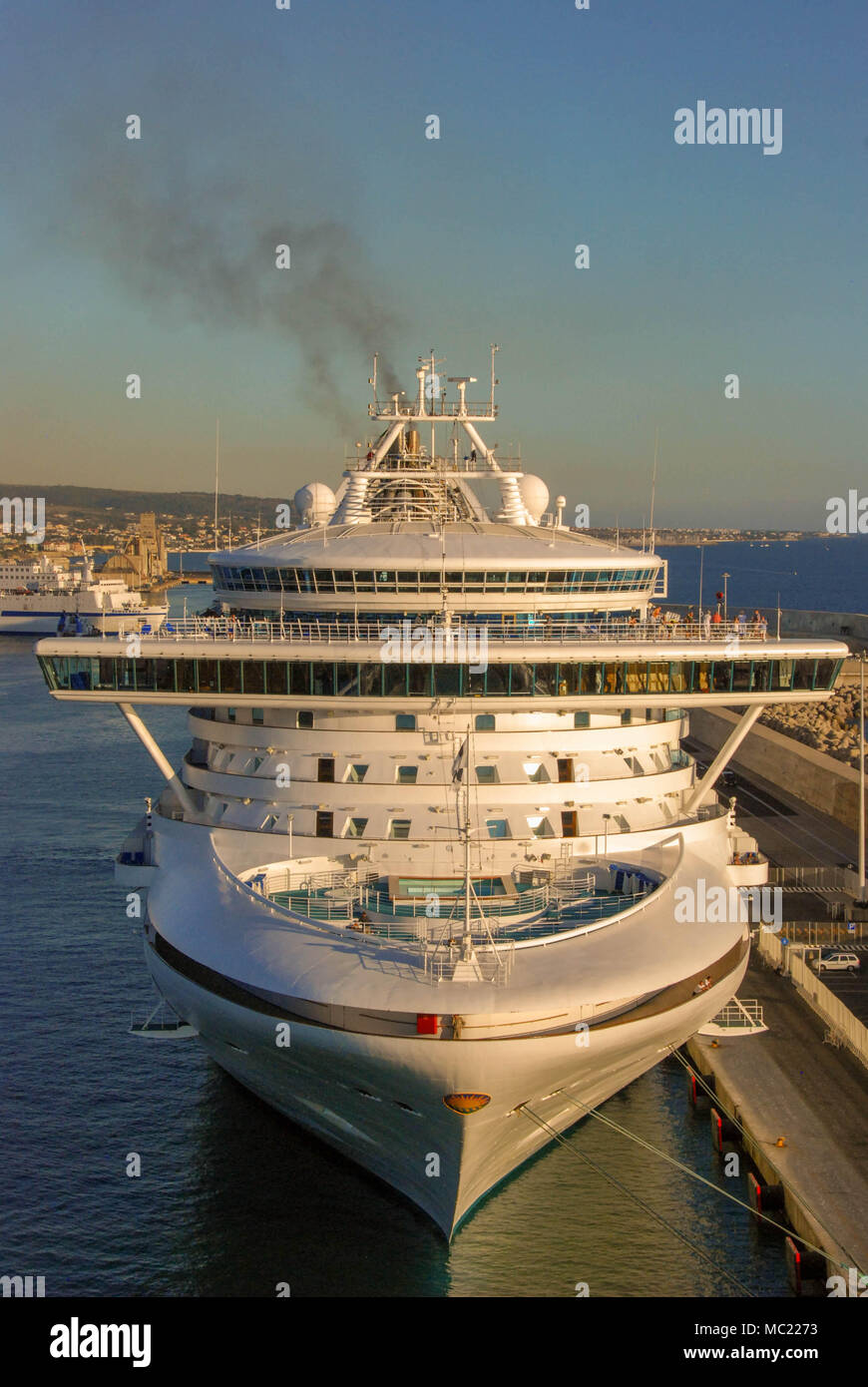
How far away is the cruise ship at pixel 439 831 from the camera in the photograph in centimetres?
1542

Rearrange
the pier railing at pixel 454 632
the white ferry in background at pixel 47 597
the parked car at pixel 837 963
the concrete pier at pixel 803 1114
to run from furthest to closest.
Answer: the white ferry in background at pixel 47 597, the parked car at pixel 837 963, the pier railing at pixel 454 632, the concrete pier at pixel 803 1114

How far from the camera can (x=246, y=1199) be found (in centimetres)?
1911

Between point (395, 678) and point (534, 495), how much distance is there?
10429 millimetres

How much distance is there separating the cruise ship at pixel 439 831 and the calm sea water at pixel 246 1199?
1.05 metres

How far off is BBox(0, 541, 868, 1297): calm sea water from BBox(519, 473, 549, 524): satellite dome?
41.5 feet

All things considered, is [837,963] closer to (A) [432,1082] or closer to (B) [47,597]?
(A) [432,1082]

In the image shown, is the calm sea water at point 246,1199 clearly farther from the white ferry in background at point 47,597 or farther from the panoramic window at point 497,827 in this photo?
the white ferry in background at point 47,597

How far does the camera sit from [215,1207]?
1900 cm

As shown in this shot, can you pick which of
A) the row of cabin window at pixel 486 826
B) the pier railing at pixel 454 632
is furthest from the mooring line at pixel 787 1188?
the pier railing at pixel 454 632

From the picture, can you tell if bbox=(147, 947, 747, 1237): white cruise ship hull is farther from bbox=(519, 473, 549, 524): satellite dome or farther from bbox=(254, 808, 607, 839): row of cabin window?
bbox=(519, 473, 549, 524): satellite dome

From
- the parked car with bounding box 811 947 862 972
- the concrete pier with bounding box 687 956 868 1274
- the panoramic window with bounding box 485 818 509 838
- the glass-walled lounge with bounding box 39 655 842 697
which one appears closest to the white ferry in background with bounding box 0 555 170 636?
the parked car with bounding box 811 947 862 972

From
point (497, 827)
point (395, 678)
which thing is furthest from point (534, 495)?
point (497, 827)

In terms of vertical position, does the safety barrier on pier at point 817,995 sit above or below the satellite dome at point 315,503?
below
